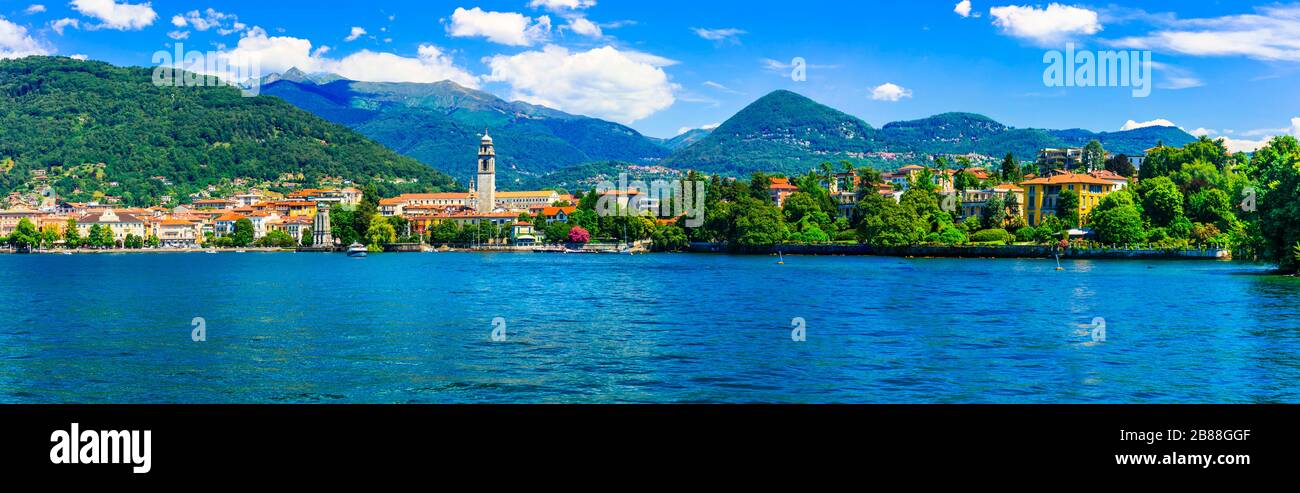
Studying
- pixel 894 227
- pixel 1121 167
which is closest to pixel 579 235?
pixel 894 227

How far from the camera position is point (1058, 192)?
82.3 m

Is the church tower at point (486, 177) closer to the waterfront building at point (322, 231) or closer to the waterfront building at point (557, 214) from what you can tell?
the waterfront building at point (557, 214)

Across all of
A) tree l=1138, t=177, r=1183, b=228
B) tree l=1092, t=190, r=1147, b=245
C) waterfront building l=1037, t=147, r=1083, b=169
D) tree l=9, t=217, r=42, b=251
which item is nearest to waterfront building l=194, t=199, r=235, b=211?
tree l=9, t=217, r=42, b=251

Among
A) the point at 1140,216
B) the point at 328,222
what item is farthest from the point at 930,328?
the point at 328,222

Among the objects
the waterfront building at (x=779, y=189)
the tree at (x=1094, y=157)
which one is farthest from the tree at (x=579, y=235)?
the tree at (x=1094, y=157)

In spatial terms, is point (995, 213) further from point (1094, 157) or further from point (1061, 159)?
point (1061, 159)

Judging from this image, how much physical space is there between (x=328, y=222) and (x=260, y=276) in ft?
271

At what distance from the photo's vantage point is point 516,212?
141625 millimetres

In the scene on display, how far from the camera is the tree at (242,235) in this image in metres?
128

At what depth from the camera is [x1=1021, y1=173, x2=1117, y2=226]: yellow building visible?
8125 cm

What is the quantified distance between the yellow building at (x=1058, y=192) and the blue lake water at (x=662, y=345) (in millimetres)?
43922

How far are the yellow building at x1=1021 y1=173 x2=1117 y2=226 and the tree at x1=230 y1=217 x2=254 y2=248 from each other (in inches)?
A: 3598

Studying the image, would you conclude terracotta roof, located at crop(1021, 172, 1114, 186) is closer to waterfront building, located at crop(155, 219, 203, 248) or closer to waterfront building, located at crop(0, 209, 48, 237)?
waterfront building, located at crop(155, 219, 203, 248)
